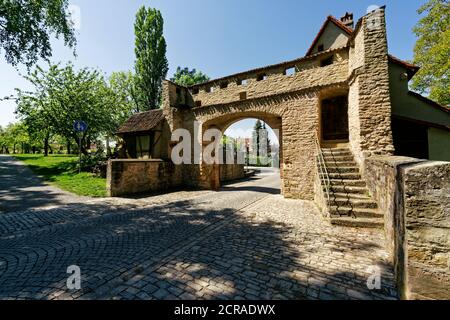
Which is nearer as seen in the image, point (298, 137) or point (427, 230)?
point (427, 230)

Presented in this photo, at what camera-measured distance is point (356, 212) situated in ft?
18.0

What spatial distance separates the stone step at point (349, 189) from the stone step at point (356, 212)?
30.5 inches

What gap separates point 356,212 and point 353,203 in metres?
0.34

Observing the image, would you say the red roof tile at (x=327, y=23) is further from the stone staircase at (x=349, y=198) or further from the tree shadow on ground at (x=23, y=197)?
the tree shadow on ground at (x=23, y=197)

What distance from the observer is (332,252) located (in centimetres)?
389

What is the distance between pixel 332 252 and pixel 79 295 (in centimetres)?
426

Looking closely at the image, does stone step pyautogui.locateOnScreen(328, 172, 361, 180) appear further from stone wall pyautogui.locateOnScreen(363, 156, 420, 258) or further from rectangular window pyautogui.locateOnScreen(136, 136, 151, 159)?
rectangular window pyautogui.locateOnScreen(136, 136, 151, 159)

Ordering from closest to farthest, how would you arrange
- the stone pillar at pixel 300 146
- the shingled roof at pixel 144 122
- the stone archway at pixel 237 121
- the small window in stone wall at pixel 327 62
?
the stone pillar at pixel 300 146, the small window in stone wall at pixel 327 62, the stone archway at pixel 237 121, the shingled roof at pixel 144 122

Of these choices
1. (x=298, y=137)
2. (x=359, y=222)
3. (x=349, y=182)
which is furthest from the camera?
(x=298, y=137)

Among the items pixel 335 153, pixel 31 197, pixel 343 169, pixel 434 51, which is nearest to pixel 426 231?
pixel 343 169

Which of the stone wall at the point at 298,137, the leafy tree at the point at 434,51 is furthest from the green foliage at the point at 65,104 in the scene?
the leafy tree at the point at 434,51

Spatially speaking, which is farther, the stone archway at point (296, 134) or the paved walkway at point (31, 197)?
the stone archway at point (296, 134)

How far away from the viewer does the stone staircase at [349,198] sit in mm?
5277

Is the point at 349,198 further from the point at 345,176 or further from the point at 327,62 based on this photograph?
the point at 327,62
